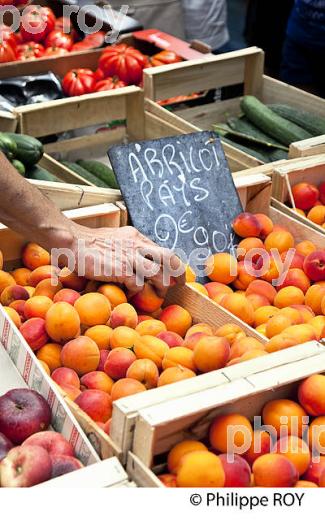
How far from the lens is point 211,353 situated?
1.62 m

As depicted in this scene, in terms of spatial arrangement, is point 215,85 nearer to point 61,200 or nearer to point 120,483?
point 61,200

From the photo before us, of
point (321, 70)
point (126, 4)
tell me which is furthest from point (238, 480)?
point (126, 4)

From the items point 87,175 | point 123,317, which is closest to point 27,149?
point 87,175

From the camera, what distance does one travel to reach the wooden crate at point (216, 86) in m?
3.20

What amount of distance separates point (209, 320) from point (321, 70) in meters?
2.85

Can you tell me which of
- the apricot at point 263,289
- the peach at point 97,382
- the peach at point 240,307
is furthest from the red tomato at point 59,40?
the peach at point 97,382

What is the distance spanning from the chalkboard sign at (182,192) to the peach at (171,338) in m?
0.44

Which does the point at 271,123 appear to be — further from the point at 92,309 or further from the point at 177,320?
the point at 92,309

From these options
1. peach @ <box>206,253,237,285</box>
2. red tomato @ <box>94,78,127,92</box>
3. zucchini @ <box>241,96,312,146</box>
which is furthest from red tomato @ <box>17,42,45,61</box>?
peach @ <box>206,253,237,285</box>

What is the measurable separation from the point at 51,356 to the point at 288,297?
2.23ft

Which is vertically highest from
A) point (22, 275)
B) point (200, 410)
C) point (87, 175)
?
point (200, 410)

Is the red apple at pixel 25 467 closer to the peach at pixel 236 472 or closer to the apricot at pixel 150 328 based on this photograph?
the peach at pixel 236 472

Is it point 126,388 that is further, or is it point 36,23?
point 36,23

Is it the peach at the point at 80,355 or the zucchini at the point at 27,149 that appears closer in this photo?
the peach at the point at 80,355
